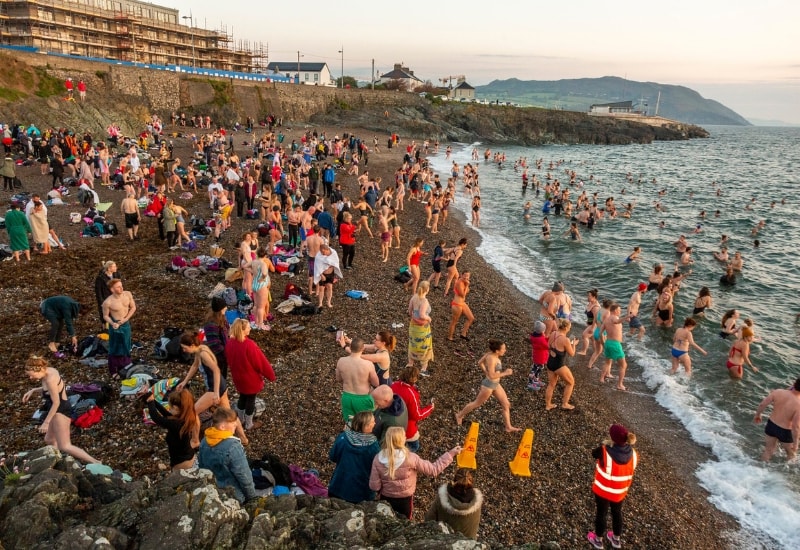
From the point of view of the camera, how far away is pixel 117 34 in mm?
59750

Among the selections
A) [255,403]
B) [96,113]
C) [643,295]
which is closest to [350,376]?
[255,403]

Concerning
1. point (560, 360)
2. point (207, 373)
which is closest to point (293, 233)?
point (207, 373)

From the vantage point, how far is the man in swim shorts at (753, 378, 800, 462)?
25.2 feet

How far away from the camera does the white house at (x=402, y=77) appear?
104 meters

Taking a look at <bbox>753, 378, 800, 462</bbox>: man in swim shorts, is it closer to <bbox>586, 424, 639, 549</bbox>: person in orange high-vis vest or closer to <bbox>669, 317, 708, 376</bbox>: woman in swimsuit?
<bbox>669, 317, 708, 376</bbox>: woman in swimsuit

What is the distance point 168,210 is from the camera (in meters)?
14.1

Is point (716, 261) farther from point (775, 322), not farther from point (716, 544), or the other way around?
→ point (716, 544)

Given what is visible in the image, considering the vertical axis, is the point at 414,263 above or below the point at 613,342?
above

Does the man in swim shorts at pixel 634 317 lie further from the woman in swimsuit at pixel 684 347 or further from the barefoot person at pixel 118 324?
the barefoot person at pixel 118 324

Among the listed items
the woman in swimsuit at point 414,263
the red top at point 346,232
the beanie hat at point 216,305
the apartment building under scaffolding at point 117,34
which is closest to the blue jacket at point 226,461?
the beanie hat at point 216,305

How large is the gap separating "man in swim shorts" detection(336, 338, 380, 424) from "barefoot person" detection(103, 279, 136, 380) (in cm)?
403

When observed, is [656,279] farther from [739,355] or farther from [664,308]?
[739,355]

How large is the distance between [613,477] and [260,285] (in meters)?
7.07

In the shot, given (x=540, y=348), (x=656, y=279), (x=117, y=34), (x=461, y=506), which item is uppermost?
(x=117, y=34)
